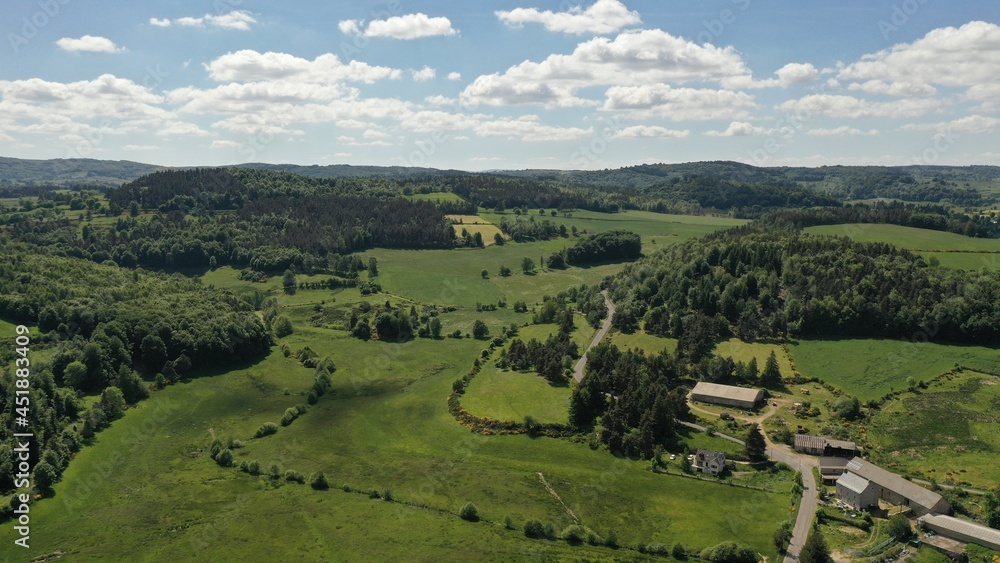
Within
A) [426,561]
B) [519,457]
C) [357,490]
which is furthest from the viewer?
[519,457]

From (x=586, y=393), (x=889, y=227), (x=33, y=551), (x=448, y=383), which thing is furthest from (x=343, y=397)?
(x=889, y=227)

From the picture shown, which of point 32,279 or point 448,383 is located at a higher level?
point 32,279

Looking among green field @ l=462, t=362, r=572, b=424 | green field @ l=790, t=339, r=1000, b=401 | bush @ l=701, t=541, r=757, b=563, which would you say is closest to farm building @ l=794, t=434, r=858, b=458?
green field @ l=790, t=339, r=1000, b=401

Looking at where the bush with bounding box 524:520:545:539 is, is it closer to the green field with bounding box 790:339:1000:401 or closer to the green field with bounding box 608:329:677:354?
the green field with bounding box 790:339:1000:401

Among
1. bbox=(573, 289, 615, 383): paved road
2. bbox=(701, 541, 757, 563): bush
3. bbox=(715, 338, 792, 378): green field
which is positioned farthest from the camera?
bbox=(573, 289, 615, 383): paved road

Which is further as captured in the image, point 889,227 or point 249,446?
point 889,227

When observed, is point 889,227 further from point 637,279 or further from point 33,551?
point 33,551

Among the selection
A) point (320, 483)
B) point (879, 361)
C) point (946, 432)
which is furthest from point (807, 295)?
point (320, 483)
